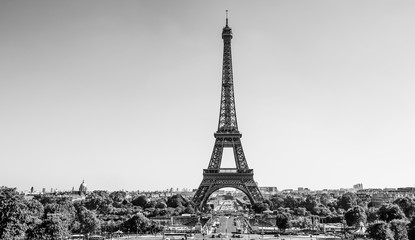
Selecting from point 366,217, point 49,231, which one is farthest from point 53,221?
point 366,217

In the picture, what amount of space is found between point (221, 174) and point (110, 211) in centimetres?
2642

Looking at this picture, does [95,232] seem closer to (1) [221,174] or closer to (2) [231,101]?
(1) [221,174]

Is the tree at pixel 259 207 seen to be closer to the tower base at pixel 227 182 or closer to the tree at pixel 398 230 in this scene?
the tower base at pixel 227 182

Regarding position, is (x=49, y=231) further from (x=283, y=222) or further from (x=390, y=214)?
(x=390, y=214)

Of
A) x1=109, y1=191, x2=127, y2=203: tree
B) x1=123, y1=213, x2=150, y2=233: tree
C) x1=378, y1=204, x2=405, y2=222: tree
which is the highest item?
x1=109, y1=191, x2=127, y2=203: tree

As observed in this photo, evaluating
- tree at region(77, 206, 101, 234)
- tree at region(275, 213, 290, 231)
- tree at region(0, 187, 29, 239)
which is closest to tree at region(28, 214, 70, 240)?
tree at region(0, 187, 29, 239)

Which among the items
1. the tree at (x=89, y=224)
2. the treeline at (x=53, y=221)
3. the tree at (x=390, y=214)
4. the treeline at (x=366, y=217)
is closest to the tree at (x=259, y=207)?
the treeline at (x=366, y=217)

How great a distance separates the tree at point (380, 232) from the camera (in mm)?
41531

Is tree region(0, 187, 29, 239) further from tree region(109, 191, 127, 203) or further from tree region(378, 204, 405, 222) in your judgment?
tree region(109, 191, 127, 203)

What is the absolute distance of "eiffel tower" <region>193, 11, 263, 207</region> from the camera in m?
73.3

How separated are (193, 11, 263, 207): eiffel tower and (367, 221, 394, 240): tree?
31248mm

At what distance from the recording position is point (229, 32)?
76500 millimetres

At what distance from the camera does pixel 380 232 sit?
42094mm

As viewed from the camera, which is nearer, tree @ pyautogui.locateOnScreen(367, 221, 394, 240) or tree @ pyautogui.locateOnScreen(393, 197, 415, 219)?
tree @ pyautogui.locateOnScreen(367, 221, 394, 240)
